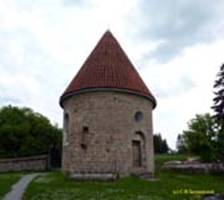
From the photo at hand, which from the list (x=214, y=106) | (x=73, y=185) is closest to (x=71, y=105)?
(x=73, y=185)

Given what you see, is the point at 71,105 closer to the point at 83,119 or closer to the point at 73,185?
the point at 83,119

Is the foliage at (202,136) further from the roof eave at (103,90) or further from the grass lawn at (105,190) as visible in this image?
the grass lawn at (105,190)

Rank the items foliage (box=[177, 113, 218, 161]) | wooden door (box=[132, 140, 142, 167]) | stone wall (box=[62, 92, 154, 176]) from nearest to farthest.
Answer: stone wall (box=[62, 92, 154, 176]) < wooden door (box=[132, 140, 142, 167]) < foliage (box=[177, 113, 218, 161])

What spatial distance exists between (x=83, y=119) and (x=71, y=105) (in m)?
1.55

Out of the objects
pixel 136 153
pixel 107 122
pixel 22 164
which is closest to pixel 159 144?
pixel 22 164

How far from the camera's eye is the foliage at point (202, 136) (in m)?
39.7

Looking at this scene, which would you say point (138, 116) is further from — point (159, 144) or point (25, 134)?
point (159, 144)

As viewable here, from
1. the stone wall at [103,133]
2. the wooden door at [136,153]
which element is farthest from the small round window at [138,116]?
the wooden door at [136,153]

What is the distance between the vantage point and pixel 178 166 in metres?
33.9

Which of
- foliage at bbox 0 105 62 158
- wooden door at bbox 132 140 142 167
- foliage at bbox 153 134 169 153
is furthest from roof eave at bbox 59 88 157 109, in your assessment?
foliage at bbox 153 134 169 153

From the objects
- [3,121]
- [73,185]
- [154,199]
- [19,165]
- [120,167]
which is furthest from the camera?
[3,121]

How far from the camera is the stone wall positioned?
24.7 metres

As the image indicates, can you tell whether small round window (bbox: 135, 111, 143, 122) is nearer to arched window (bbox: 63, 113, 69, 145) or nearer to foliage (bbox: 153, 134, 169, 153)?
arched window (bbox: 63, 113, 69, 145)

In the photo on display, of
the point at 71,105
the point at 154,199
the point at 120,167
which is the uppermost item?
the point at 71,105
